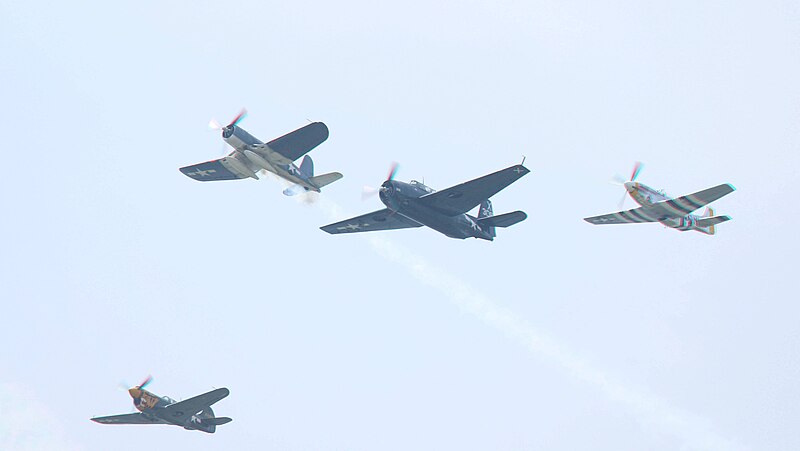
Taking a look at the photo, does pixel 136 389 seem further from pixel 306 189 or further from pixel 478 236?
pixel 478 236

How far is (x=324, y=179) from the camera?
8556 cm

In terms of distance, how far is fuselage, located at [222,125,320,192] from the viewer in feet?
273

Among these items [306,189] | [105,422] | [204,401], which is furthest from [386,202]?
[105,422]

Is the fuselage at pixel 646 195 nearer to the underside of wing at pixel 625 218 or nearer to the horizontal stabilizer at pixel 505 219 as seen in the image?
the underside of wing at pixel 625 218

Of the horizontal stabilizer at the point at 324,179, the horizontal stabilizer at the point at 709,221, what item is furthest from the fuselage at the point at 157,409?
the horizontal stabilizer at the point at 709,221

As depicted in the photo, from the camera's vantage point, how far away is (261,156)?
83375 millimetres

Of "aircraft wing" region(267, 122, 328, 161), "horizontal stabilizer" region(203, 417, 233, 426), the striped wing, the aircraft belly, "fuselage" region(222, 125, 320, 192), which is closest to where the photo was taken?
the aircraft belly

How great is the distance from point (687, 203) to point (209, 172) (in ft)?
118

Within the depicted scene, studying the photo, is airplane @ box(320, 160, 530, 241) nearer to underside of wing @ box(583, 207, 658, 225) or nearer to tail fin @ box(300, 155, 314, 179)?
tail fin @ box(300, 155, 314, 179)

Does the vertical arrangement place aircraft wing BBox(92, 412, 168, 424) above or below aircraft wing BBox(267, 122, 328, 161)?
below

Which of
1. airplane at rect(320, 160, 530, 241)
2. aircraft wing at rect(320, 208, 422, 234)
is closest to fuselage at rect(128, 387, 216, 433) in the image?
aircraft wing at rect(320, 208, 422, 234)

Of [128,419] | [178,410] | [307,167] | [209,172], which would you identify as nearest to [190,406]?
[178,410]

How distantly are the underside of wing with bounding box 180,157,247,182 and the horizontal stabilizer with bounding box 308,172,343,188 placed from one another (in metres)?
6.19

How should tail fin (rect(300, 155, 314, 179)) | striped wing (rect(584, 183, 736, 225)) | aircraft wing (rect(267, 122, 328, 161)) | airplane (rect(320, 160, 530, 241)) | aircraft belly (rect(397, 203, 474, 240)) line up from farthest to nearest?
tail fin (rect(300, 155, 314, 179)) < striped wing (rect(584, 183, 736, 225)) < aircraft wing (rect(267, 122, 328, 161)) < aircraft belly (rect(397, 203, 474, 240)) < airplane (rect(320, 160, 530, 241))
